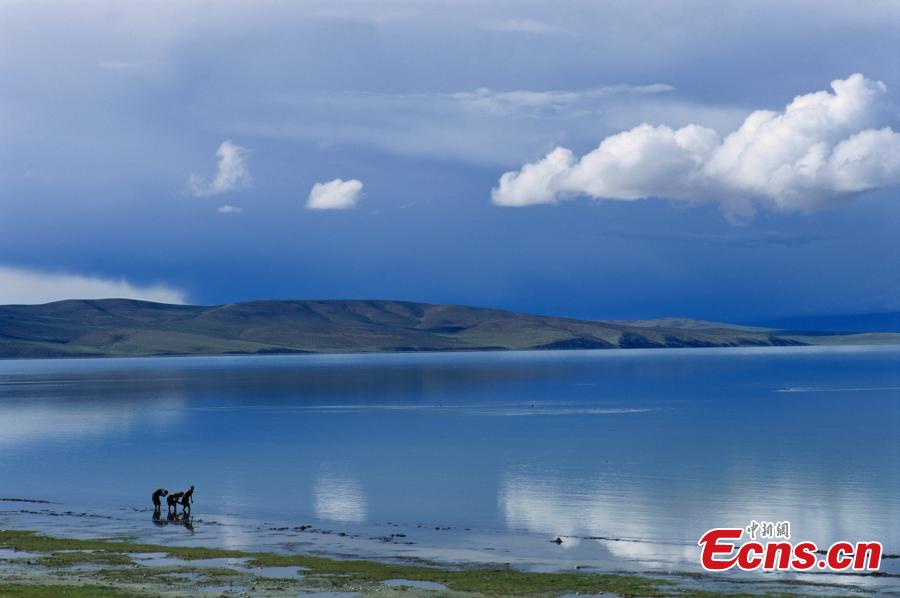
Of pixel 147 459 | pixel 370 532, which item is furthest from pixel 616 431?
pixel 370 532

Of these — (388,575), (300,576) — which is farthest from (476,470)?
(300,576)

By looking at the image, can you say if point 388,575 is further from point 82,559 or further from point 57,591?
point 82,559

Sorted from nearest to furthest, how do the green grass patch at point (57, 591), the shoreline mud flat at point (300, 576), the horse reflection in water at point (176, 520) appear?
1. the green grass patch at point (57, 591)
2. the shoreline mud flat at point (300, 576)
3. the horse reflection in water at point (176, 520)

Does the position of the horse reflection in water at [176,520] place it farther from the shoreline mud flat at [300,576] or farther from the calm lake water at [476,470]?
the shoreline mud flat at [300,576]

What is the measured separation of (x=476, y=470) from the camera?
60.8m

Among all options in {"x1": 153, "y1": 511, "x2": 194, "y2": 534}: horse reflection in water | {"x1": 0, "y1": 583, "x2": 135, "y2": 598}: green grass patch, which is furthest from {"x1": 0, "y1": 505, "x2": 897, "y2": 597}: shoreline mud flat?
{"x1": 153, "y1": 511, "x2": 194, "y2": 534}: horse reflection in water

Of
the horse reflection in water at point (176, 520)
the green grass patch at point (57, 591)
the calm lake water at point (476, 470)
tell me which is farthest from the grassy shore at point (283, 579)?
the horse reflection in water at point (176, 520)

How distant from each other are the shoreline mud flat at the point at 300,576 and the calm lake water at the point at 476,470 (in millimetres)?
2515

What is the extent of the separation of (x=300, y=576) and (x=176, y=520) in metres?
14.7

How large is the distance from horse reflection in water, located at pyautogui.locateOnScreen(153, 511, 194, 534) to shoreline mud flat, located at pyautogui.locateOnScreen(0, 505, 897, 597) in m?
5.35

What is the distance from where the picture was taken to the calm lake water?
135 feet

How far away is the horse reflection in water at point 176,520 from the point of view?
141 feet

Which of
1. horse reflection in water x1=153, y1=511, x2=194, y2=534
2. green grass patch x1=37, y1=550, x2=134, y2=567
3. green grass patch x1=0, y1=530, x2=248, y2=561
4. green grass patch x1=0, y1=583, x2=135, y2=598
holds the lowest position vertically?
horse reflection in water x1=153, y1=511, x2=194, y2=534

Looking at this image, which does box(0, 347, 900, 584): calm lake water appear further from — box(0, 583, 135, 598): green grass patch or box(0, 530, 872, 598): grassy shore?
box(0, 583, 135, 598): green grass patch
